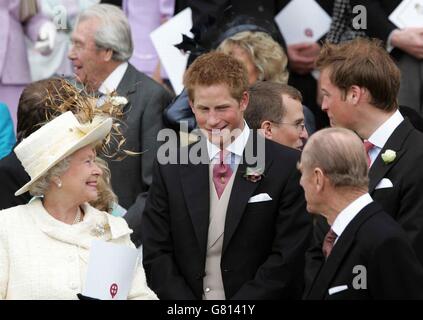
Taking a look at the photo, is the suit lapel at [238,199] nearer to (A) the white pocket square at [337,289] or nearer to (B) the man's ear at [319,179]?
(B) the man's ear at [319,179]

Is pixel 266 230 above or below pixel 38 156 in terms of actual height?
below

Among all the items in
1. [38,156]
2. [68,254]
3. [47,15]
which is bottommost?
[47,15]

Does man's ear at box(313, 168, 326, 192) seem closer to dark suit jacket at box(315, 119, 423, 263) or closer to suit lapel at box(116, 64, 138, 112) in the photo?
dark suit jacket at box(315, 119, 423, 263)

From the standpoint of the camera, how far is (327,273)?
5.59m

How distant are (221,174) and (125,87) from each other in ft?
6.36

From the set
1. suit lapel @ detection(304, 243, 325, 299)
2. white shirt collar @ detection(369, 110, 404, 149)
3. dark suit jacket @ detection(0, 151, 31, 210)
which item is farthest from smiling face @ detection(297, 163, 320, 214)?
dark suit jacket @ detection(0, 151, 31, 210)

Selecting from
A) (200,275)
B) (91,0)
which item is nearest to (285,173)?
(200,275)

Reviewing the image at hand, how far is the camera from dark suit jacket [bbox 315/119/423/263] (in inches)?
246

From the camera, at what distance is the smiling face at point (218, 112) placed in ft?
21.8

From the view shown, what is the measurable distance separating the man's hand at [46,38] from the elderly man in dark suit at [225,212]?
3363 millimetres

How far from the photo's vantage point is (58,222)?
20.3ft

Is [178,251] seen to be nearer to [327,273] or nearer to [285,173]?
[285,173]

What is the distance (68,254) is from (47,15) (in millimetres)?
4176
